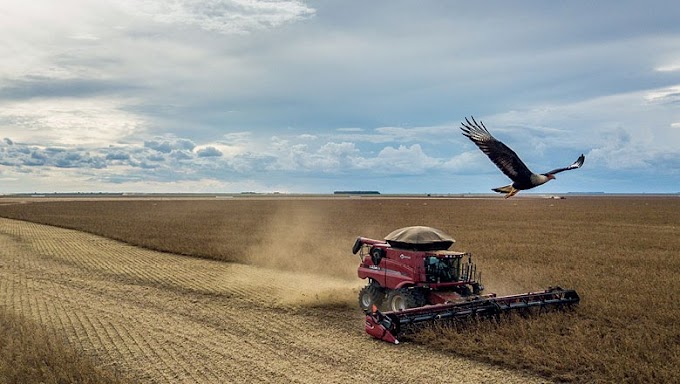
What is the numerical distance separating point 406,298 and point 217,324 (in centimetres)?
506

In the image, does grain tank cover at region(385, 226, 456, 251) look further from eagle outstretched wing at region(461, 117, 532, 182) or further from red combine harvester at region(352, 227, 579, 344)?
eagle outstretched wing at region(461, 117, 532, 182)

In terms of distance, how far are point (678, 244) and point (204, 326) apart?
103 ft

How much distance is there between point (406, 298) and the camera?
1311 centimetres

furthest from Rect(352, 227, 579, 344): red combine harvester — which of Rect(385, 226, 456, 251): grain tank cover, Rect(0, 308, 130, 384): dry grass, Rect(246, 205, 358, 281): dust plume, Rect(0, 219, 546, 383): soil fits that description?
Rect(246, 205, 358, 281): dust plume

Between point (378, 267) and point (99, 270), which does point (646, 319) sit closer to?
point (378, 267)

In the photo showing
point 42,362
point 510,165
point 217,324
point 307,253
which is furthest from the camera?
point 307,253

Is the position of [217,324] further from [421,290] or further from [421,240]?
[421,240]

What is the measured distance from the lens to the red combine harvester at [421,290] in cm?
1227

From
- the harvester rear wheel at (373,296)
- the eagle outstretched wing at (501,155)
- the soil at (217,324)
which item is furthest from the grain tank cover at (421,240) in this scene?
the eagle outstretched wing at (501,155)

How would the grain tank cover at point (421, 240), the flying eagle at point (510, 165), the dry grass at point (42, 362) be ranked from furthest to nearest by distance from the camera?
1. the grain tank cover at point (421, 240)
2. the dry grass at point (42, 362)
3. the flying eagle at point (510, 165)

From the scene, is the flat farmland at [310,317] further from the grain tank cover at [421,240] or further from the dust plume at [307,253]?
the grain tank cover at [421,240]

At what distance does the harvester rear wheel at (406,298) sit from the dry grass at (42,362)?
6720mm

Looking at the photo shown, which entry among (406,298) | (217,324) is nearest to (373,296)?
(406,298)

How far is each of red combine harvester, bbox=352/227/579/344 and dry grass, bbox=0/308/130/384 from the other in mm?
6152
